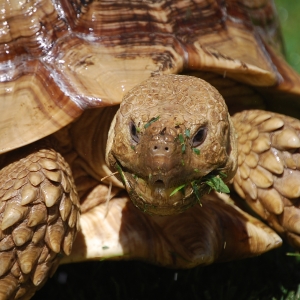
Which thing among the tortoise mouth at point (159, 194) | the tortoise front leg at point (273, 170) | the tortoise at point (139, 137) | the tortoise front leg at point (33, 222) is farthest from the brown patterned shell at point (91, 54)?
the tortoise mouth at point (159, 194)

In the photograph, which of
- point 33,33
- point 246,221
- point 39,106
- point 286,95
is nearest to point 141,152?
point 39,106

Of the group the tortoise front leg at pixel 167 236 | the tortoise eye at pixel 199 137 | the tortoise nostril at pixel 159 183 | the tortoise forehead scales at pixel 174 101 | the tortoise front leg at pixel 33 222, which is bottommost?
the tortoise front leg at pixel 167 236

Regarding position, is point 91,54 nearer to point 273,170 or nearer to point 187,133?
point 187,133

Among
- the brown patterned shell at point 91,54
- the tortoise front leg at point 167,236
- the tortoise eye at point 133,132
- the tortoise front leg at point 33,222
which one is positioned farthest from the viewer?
the tortoise front leg at point 167,236

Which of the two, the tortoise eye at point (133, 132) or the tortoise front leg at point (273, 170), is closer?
the tortoise eye at point (133, 132)

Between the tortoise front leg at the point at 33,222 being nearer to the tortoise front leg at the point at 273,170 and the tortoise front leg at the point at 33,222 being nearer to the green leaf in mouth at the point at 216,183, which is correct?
the green leaf in mouth at the point at 216,183

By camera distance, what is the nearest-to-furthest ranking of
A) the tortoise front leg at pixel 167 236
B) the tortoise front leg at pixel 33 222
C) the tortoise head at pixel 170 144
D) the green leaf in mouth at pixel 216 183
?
1. the tortoise head at pixel 170 144
2. the green leaf in mouth at pixel 216 183
3. the tortoise front leg at pixel 33 222
4. the tortoise front leg at pixel 167 236

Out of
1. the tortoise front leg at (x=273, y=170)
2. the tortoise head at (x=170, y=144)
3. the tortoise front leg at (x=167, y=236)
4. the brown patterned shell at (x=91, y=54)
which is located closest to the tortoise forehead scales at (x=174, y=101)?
the tortoise head at (x=170, y=144)

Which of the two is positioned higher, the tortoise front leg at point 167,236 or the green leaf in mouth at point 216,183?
the green leaf in mouth at point 216,183

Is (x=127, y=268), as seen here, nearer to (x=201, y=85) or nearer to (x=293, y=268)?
(x=293, y=268)
